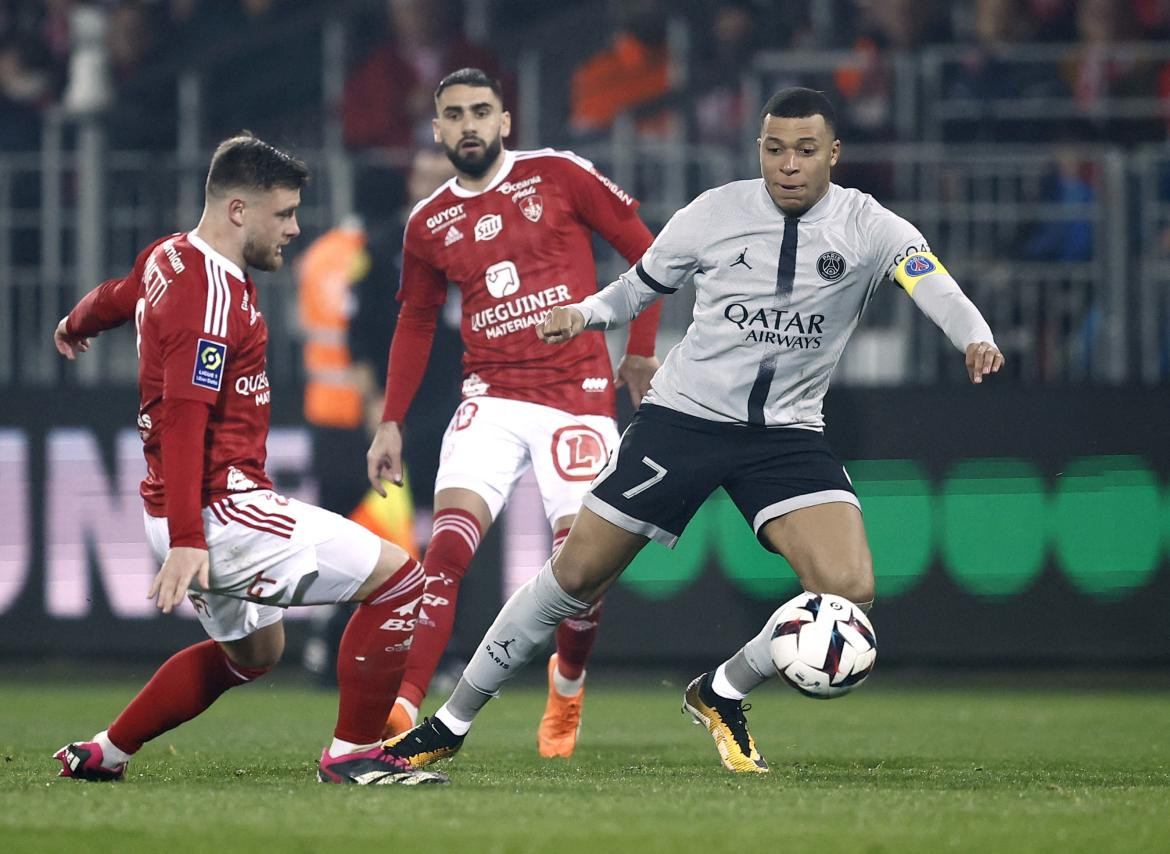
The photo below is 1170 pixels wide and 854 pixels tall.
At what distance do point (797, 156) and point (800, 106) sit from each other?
166 mm

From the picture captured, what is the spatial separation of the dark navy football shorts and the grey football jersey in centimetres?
7

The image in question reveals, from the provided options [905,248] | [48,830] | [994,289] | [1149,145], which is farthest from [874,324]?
[48,830]

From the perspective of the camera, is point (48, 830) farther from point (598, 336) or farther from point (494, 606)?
point (494, 606)

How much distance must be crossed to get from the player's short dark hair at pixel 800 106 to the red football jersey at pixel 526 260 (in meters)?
1.34

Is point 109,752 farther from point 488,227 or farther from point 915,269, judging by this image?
point 915,269

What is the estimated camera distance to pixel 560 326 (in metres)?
5.99

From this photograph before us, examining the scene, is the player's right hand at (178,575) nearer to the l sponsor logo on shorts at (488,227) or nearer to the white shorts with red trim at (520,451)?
the white shorts with red trim at (520,451)

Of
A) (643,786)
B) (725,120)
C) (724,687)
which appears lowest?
(643,786)

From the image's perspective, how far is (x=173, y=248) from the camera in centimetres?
562

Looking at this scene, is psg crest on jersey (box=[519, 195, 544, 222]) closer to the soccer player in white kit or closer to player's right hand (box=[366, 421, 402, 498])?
player's right hand (box=[366, 421, 402, 498])

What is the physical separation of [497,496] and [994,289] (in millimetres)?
4476

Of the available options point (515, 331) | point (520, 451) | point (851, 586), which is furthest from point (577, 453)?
point (851, 586)

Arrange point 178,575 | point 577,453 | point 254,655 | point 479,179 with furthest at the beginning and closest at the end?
point 479,179 → point 577,453 → point 254,655 → point 178,575

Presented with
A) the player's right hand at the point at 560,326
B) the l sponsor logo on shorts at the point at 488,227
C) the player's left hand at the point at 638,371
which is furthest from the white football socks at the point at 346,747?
the l sponsor logo on shorts at the point at 488,227
